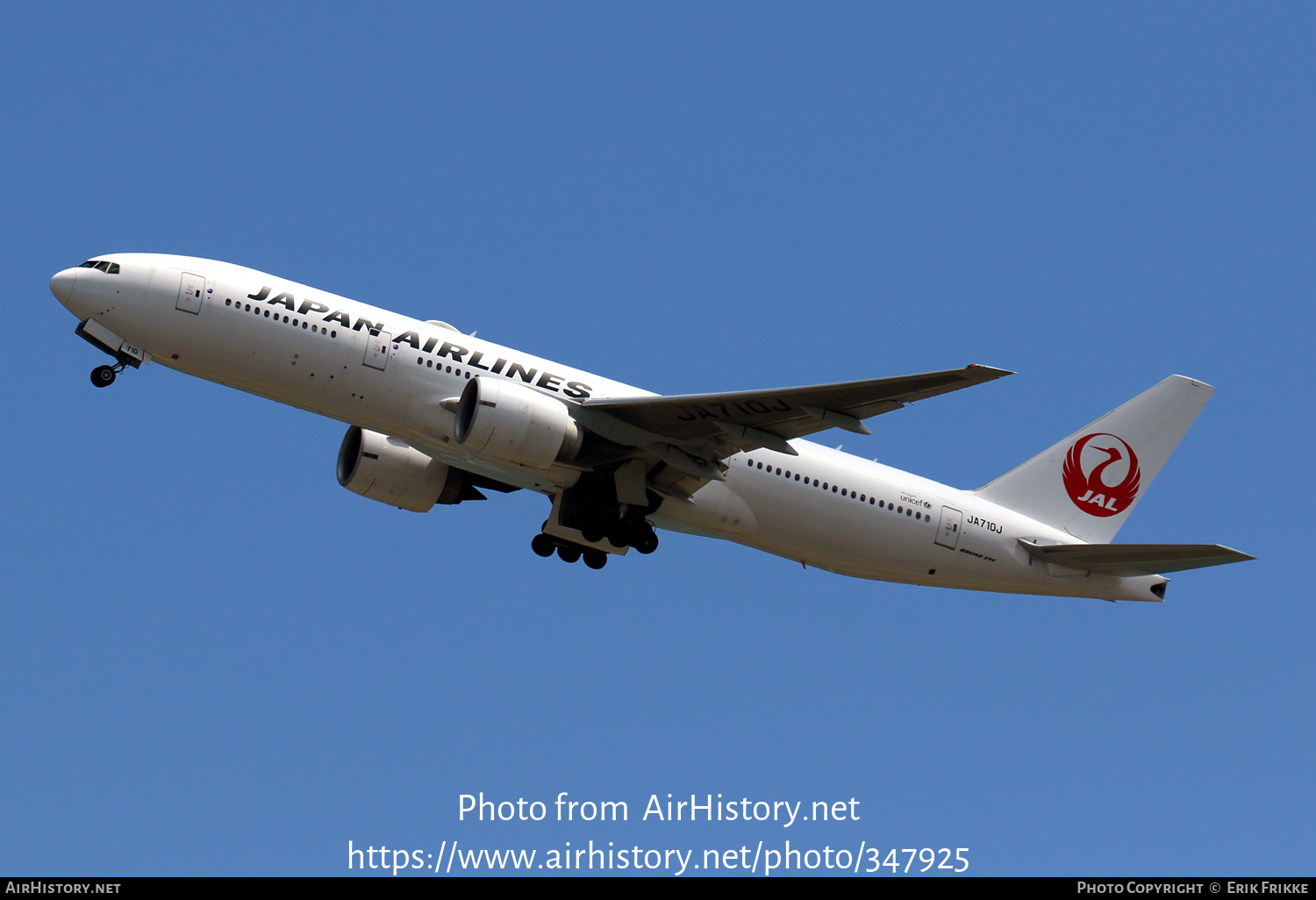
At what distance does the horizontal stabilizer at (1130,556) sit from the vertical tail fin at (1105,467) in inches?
60.0

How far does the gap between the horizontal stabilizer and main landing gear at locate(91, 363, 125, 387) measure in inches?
838

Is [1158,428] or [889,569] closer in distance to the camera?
[889,569]

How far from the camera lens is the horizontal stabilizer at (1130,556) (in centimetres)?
2984

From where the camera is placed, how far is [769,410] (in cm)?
2789

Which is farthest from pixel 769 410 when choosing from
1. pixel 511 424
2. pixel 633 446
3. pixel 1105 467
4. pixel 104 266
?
pixel 104 266

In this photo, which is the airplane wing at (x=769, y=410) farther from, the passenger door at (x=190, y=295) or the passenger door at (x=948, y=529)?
the passenger door at (x=190, y=295)

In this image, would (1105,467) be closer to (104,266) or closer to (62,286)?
(104,266)

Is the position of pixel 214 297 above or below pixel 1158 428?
below

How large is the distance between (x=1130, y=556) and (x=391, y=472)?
1789 centimetres

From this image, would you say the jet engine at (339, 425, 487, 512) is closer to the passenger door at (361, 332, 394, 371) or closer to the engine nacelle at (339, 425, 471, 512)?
the engine nacelle at (339, 425, 471, 512)

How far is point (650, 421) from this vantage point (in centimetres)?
2958

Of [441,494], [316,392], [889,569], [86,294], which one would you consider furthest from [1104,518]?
[86,294]

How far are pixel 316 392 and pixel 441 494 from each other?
6442mm
